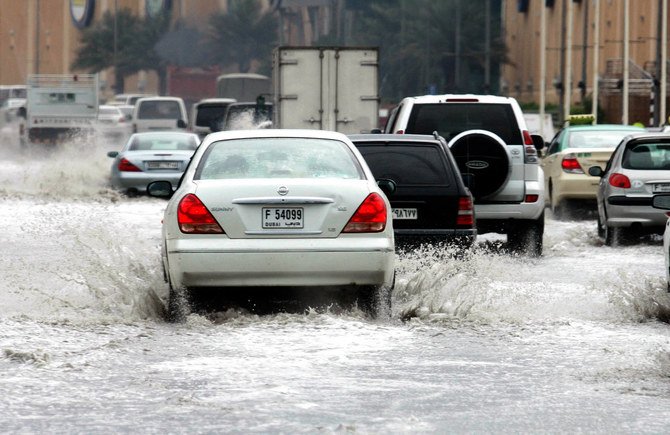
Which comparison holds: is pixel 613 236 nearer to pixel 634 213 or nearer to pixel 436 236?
pixel 634 213

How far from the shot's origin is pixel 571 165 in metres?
24.4

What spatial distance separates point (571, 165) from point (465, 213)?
1044 cm

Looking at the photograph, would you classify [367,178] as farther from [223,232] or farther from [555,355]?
[555,355]

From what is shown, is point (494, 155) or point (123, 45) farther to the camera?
point (123, 45)

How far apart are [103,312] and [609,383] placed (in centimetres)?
423

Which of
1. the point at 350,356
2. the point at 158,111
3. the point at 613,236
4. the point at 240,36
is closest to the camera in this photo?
the point at 350,356

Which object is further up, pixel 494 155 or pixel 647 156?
pixel 494 155

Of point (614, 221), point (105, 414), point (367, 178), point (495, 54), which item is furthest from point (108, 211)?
point (495, 54)

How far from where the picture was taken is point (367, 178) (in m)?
11.5

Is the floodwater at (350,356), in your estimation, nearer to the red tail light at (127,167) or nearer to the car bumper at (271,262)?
the car bumper at (271,262)

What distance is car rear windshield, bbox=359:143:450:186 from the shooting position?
48.0 ft

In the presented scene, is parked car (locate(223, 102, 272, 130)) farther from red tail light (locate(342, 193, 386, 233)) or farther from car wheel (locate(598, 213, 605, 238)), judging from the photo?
red tail light (locate(342, 193, 386, 233))

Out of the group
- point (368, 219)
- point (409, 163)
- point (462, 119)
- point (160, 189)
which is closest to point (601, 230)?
point (462, 119)

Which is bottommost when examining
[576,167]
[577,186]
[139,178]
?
[139,178]
